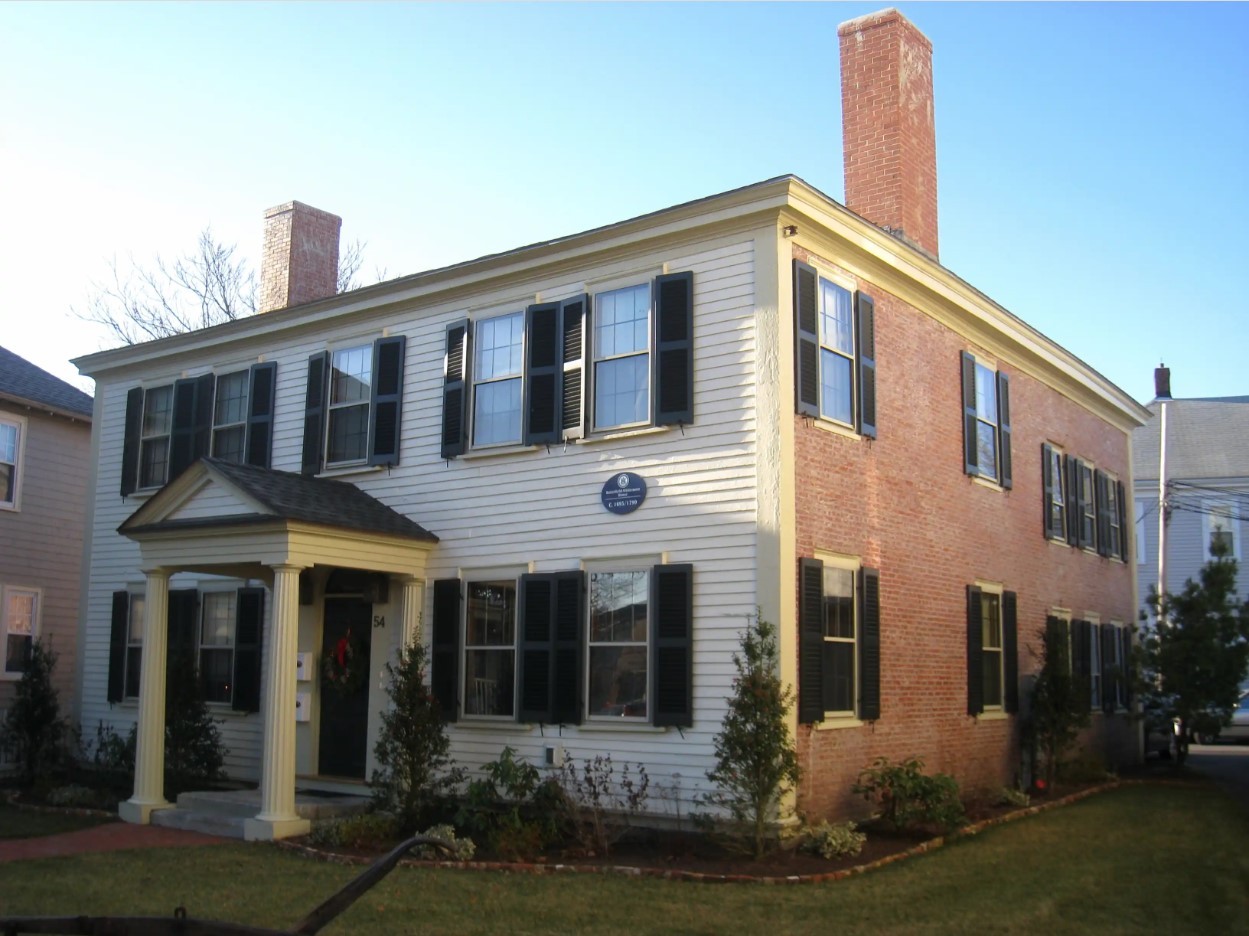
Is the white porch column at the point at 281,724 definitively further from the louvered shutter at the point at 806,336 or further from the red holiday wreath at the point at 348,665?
the louvered shutter at the point at 806,336

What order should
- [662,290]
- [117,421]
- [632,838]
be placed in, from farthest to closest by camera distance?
1. [117,421]
2. [662,290]
3. [632,838]

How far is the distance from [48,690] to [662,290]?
34.2ft

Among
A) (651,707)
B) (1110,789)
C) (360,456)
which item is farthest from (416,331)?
(1110,789)

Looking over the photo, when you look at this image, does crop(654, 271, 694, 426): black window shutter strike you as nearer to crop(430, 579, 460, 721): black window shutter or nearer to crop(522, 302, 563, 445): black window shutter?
crop(522, 302, 563, 445): black window shutter

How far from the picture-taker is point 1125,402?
21.7 metres

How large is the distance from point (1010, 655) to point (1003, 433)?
296 centimetres

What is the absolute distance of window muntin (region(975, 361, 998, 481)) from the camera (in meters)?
16.1

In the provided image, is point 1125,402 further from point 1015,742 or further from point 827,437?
point 827,437

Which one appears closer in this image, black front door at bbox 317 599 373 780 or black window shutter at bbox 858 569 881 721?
black window shutter at bbox 858 569 881 721

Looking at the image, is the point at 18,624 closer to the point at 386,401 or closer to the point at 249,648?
the point at 249,648

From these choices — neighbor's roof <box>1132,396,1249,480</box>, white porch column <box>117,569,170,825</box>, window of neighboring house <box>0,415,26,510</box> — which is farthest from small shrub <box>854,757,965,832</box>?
neighbor's roof <box>1132,396,1249,480</box>

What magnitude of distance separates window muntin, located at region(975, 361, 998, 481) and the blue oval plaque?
5509 mm

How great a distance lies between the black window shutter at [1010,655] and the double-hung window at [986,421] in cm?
161

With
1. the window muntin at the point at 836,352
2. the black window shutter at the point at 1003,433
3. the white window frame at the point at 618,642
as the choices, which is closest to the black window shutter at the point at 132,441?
the white window frame at the point at 618,642
